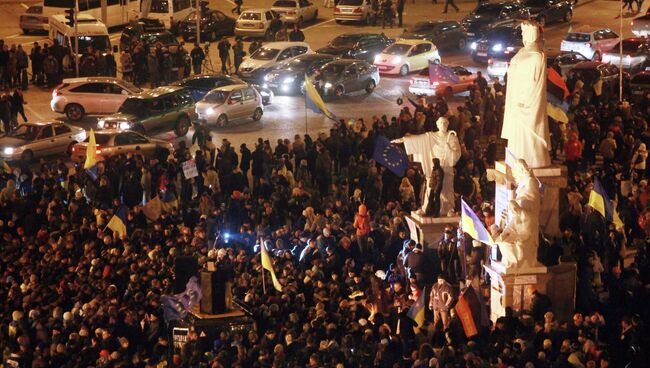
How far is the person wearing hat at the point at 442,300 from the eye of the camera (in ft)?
69.5

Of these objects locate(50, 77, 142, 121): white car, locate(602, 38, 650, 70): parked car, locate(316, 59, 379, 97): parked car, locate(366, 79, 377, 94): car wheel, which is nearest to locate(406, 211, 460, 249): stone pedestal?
locate(50, 77, 142, 121): white car

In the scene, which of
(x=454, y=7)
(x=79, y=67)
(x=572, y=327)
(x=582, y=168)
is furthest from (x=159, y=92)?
(x=454, y=7)

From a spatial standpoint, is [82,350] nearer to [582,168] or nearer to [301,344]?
[301,344]

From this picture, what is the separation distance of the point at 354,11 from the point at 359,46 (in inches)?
335

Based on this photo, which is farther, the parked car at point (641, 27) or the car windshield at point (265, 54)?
the parked car at point (641, 27)

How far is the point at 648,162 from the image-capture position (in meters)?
28.6

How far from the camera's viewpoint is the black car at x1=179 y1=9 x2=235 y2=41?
171 feet

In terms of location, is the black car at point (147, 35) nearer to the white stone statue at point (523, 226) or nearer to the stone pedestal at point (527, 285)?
the stone pedestal at point (527, 285)

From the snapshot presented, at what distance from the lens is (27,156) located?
1371 inches

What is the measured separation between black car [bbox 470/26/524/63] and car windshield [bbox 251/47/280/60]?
7444mm

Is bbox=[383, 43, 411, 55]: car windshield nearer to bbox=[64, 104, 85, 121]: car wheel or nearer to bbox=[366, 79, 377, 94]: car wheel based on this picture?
bbox=[366, 79, 377, 94]: car wheel

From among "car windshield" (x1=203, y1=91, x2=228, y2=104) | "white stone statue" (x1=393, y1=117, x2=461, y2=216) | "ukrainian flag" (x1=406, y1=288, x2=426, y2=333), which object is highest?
"white stone statue" (x1=393, y1=117, x2=461, y2=216)

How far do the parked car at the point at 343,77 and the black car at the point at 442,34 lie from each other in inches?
258

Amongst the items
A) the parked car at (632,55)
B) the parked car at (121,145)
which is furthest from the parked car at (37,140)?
the parked car at (632,55)
